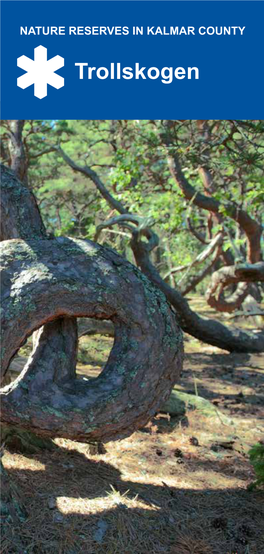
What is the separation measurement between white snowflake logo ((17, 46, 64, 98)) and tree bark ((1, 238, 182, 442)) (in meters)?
1.73

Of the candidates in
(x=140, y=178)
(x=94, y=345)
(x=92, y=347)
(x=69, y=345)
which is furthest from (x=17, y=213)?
(x=140, y=178)

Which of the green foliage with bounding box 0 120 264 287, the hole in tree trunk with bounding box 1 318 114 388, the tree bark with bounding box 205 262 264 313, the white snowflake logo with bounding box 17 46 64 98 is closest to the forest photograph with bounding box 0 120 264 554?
the white snowflake logo with bounding box 17 46 64 98

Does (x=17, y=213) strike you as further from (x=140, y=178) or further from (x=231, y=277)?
(x=140, y=178)

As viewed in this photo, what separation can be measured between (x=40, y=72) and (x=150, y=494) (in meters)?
3.53

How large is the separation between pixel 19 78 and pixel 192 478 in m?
3.79

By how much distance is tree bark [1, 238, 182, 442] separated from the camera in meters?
2.65

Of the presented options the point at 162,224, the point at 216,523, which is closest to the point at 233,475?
the point at 216,523

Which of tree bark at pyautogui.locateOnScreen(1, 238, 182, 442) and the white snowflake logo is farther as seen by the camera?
the white snowflake logo

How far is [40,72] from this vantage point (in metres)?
3.98

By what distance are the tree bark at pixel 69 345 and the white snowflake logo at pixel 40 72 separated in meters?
1.73

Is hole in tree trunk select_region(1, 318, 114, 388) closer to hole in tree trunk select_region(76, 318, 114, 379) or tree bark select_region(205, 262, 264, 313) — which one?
hole in tree trunk select_region(76, 318, 114, 379)

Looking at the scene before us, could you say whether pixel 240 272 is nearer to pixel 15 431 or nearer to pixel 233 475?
pixel 233 475

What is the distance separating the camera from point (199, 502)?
400 cm

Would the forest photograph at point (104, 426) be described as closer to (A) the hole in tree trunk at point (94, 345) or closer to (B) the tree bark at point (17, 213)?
(B) the tree bark at point (17, 213)
